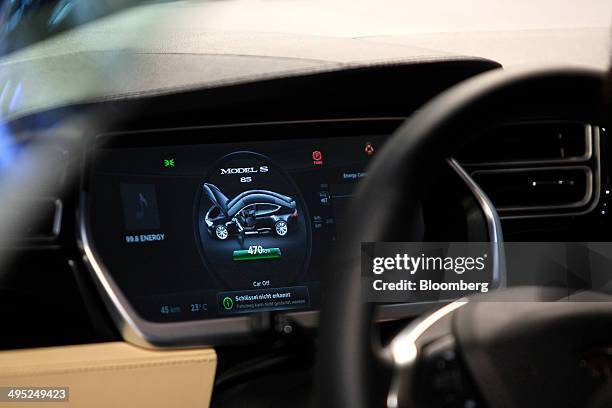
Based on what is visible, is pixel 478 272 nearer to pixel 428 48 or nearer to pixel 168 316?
pixel 428 48

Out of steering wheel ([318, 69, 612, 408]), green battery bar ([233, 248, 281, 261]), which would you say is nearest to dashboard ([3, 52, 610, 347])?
green battery bar ([233, 248, 281, 261])

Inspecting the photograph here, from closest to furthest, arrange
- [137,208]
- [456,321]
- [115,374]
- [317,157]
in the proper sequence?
[456,321], [115,374], [137,208], [317,157]

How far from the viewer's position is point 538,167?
8.57 feet

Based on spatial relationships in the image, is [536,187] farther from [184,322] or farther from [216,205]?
[184,322]

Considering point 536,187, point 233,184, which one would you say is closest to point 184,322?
point 233,184

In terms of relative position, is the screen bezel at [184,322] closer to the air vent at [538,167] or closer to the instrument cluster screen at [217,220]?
the instrument cluster screen at [217,220]

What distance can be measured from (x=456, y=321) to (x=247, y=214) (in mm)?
1261

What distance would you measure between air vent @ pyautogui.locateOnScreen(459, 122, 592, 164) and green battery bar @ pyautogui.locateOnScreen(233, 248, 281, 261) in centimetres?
57

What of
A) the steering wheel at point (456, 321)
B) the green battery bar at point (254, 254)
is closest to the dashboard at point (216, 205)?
the green battery bar at point (254, 254)

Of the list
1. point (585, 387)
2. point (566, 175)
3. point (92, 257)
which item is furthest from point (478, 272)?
point (585, 387)

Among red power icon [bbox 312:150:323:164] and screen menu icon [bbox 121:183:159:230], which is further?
red power icon [bbox 312:150:323:164]

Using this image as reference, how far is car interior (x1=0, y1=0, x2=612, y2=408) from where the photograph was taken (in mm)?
2246

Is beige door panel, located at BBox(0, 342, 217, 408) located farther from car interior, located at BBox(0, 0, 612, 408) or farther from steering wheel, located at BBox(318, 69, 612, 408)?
steering wheel, located at BBox(318, 69, 612, 408)

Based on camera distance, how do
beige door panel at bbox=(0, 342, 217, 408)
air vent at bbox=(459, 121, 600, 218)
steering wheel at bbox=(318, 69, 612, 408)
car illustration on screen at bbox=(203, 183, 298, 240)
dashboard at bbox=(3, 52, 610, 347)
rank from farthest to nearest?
air vent at bbox=(459, 121, 600, 218) → car illustration on screen at bbox=(203, 183, 298, 240) → dashboard at bbox=(3, 52, 610, 347) → beige door panel at bbox=(0, 342, 217, 408) → steering wheel at bbox=(318, 69, 612, 408)
